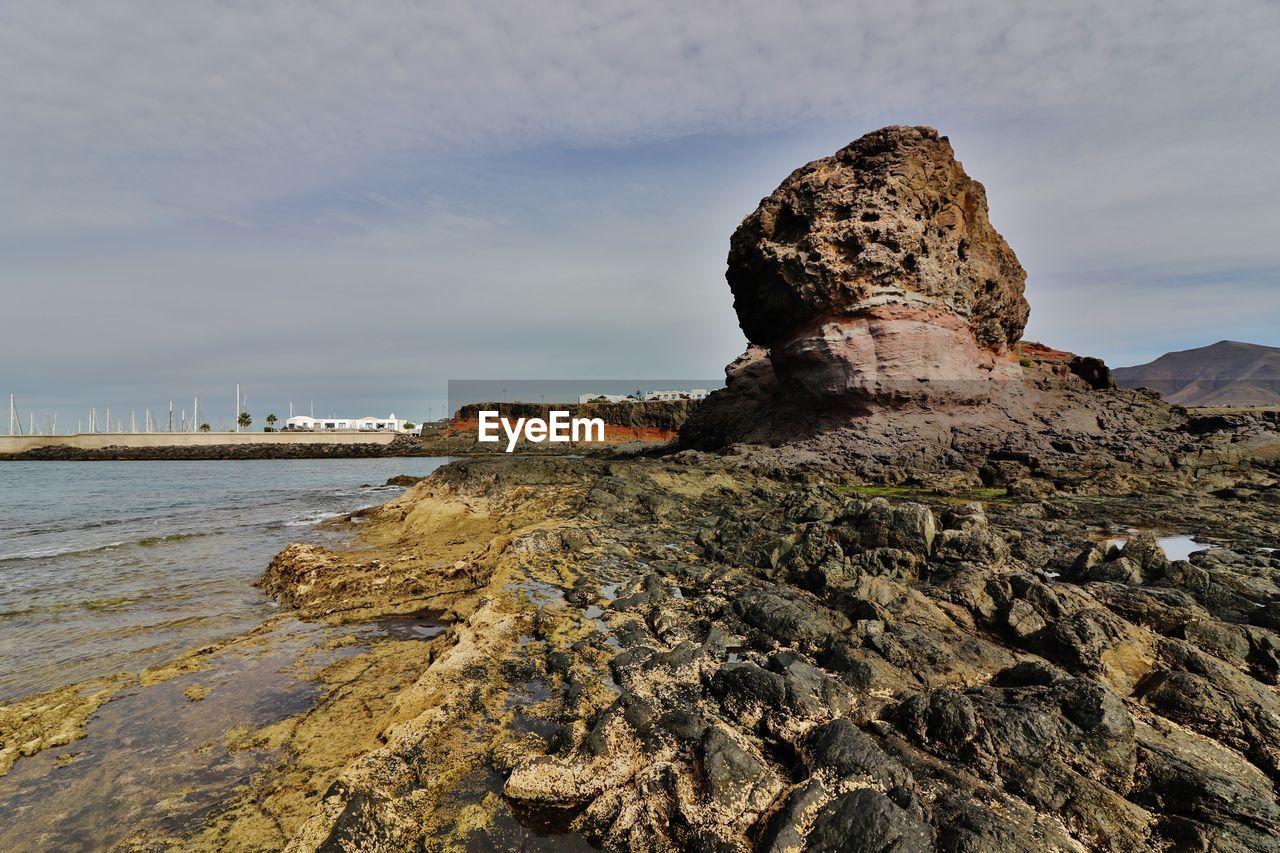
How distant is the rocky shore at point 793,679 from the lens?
3281mm

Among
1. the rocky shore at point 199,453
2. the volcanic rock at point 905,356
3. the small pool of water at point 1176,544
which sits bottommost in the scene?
the rocky shore at point 199,453

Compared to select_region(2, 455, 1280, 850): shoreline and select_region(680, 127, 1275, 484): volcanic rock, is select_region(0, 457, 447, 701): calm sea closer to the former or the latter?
select_region(2, 455, 1280, 850): shoreline

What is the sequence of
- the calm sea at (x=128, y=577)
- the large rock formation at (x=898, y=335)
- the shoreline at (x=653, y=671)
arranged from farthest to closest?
the large rock formation at (x=898, y=335) → the calm sea at (x=128, y=577) → the shoreline at (x=653, y=671)

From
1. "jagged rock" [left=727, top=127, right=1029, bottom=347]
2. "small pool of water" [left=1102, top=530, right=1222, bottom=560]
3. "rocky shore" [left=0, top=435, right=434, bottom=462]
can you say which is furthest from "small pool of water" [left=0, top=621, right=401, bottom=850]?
"rocky shore" [left=0, top=435, right=434, bottom=462]

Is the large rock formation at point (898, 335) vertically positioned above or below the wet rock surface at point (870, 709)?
above

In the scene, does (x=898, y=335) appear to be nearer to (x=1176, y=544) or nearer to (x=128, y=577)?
(x=1176, y=544)

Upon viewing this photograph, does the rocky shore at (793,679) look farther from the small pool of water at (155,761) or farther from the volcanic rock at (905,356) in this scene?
the volcanic rock at (905,356)

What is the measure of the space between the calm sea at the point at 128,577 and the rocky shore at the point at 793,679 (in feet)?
4.94

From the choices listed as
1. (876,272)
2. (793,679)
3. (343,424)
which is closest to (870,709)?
(793,679)

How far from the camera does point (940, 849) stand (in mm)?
2855

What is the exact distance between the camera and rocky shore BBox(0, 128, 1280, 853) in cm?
328

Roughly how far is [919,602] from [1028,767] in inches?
108

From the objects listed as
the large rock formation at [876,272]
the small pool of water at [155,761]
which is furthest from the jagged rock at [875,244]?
the small pool of water at [155,761]

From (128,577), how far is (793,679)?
13281mm
